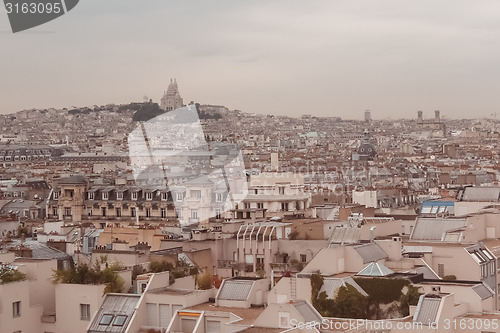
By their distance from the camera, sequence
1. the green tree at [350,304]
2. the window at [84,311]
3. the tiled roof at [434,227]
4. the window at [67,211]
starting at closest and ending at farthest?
the green tree at [350,304]
the window at [84,311]
the tiled roof at [434,227]
the window at [67,211]

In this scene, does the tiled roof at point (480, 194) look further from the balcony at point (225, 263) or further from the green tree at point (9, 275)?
the green tree at point (9, 275)

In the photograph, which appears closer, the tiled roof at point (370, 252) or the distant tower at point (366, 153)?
the tiled roof at point (370, 252)

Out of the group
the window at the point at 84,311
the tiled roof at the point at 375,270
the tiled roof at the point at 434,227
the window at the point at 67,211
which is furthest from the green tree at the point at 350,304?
the window at the point at 67,211

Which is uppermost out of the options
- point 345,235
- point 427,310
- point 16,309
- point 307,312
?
point 345,235

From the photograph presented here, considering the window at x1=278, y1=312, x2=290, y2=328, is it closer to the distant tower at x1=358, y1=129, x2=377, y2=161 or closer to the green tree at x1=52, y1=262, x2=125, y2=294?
the green tree at x1=52, y1=262, x2=125, y2=294

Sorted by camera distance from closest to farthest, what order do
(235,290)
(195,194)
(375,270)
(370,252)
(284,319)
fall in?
(284,319) < (235,290) < (375,270) < (370,252) < (195,194)

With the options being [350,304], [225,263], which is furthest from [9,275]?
[225,263]

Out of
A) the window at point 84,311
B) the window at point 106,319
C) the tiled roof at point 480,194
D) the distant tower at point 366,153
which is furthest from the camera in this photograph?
the distant tower at point 366,153

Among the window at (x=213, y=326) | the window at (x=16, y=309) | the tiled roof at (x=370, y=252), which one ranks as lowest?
the window at (x=213, y=326)

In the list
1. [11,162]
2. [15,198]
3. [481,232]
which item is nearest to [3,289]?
[481,232]

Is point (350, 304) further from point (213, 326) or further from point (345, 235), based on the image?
point (345, 235)

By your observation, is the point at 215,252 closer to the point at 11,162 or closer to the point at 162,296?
the point at 162,296

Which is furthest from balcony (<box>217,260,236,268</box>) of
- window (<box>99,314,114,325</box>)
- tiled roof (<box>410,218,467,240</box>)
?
window (<box>99,314,114,325</box>)
